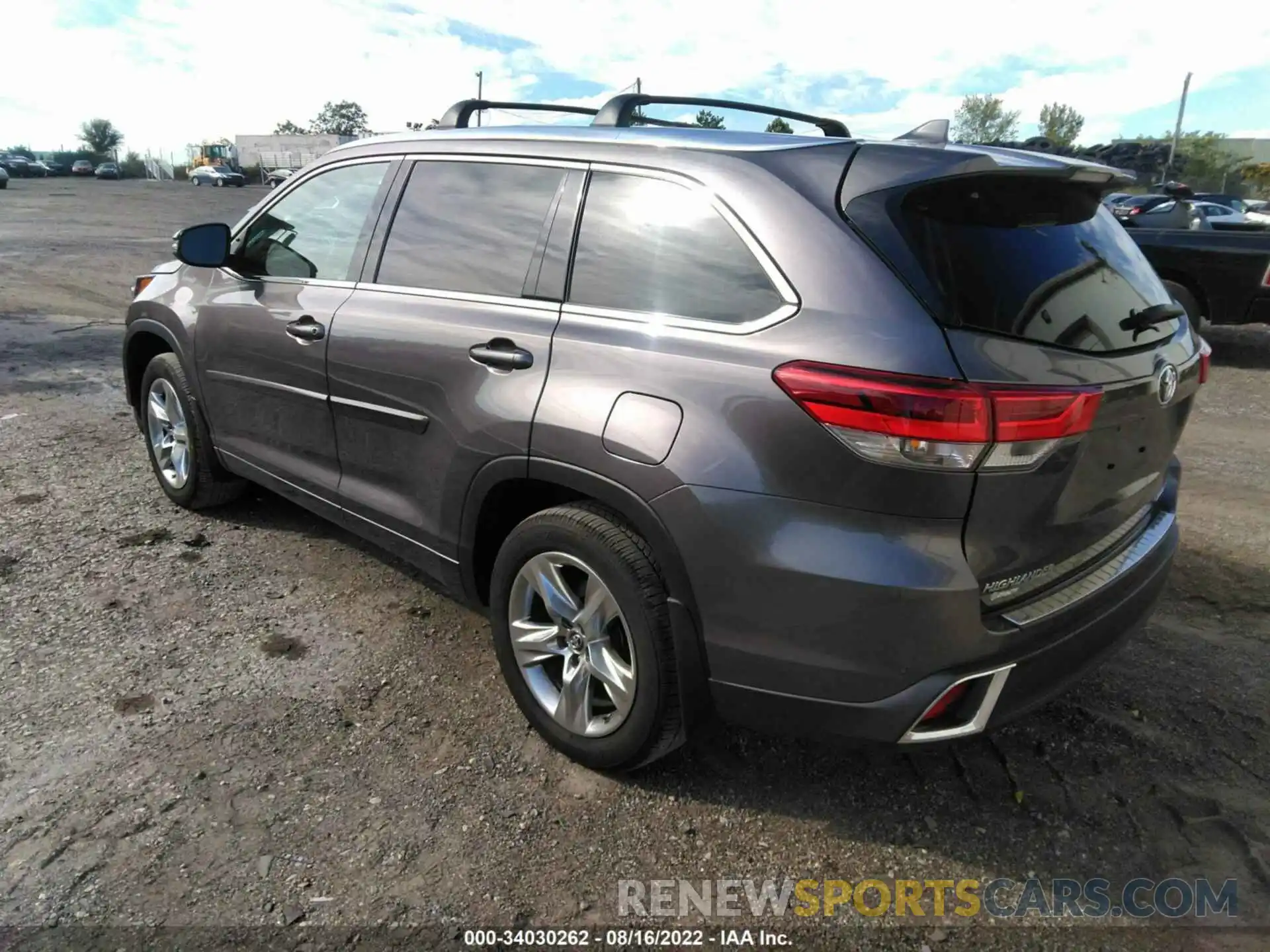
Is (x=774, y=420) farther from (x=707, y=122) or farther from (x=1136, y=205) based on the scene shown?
(x=1136, y=205)

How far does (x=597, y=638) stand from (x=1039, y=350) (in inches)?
54.8

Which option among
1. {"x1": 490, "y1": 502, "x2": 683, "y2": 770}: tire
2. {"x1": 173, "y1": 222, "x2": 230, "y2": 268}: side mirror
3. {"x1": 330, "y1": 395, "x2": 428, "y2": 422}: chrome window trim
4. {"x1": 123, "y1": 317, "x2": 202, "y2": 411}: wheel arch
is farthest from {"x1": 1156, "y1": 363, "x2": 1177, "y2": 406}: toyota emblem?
{"x1": 123, "y1": 317, "x2": 202, "y2": 411}: wheel arch

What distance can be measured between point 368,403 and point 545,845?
165 centimetres

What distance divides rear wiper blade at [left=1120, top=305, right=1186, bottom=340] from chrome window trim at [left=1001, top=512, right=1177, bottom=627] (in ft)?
2.02

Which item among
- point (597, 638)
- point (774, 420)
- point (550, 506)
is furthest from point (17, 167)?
point (774, 420)

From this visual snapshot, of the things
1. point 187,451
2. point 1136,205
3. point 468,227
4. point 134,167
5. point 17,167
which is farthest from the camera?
point 134,167

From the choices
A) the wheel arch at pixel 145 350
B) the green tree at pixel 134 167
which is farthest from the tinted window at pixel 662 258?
the green tree at pixel 134 167

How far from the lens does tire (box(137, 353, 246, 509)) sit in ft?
14.2

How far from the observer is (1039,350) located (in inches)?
82.3

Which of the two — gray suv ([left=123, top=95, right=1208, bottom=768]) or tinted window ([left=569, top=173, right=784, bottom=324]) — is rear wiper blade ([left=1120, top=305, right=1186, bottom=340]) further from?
tinted window ([left=569, top=173, right=784, bottom=324])

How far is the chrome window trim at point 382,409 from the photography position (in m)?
3.02

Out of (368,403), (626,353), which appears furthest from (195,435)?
(626,353)

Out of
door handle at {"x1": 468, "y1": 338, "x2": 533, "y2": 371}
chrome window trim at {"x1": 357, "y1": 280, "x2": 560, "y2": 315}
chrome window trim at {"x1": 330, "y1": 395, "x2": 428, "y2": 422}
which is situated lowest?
chrome window trim at {"x1": 330, "y1": 395, "x2": 428, "y2": 422}

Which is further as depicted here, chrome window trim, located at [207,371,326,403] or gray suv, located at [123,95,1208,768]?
chrome window trim, located at [207,371,326,403]
